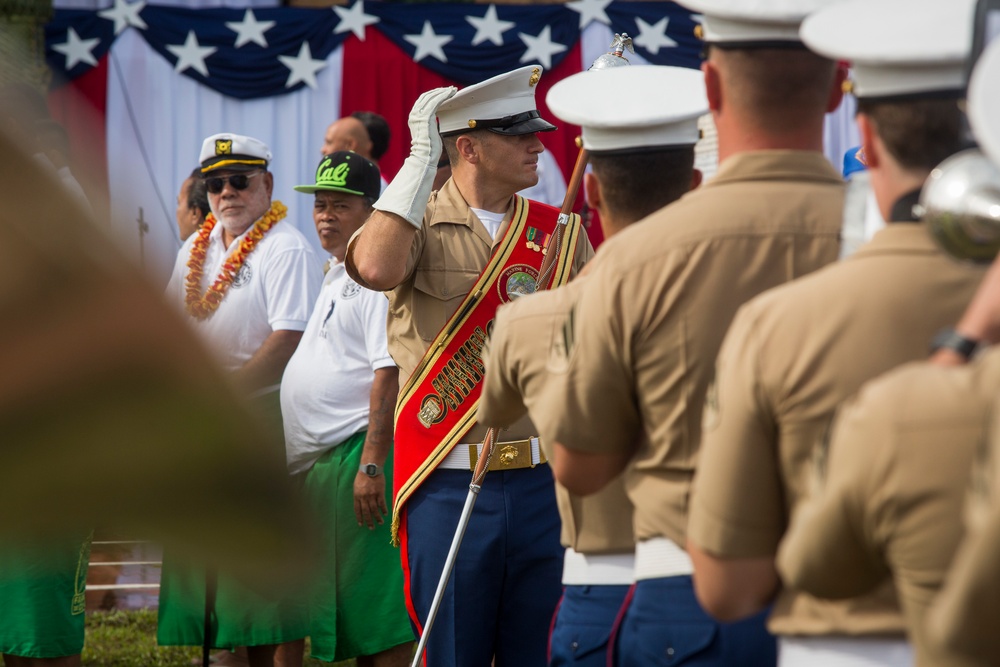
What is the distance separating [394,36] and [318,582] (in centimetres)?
1062

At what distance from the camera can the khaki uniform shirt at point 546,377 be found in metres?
2.22

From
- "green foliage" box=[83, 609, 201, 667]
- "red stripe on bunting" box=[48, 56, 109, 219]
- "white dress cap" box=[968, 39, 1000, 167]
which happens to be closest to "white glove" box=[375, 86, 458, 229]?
"white dress cap" box=[968, 39, 1000, 167]

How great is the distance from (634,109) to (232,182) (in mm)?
3500

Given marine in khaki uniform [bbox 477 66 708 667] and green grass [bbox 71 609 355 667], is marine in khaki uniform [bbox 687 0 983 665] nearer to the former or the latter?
marine in khaki uniform [bbox 477 66 708 667]

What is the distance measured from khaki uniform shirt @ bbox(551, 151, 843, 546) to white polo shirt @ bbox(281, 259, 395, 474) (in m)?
2.76

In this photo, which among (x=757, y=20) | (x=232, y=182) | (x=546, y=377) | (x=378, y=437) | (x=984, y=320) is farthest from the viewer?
(x=232, y=182)

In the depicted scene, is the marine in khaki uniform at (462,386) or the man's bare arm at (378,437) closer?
the marine in khaki uniform at (462,386)

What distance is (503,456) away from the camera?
3.44m

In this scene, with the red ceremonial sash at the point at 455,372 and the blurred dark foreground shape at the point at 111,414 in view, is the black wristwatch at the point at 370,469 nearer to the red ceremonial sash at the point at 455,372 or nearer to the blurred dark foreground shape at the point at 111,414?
the red ceremonial sash at the point at 455,372

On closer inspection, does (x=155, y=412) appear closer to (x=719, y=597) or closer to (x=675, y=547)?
(x=719, y=597)

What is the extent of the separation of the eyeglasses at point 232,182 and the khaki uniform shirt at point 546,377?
340cm

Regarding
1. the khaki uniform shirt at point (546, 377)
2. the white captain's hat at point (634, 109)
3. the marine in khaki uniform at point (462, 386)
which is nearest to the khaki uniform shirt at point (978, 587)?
the khaki uniform shirt at point (546, 377)

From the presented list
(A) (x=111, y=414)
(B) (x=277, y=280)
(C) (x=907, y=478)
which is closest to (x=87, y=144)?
(A) (x=111, y=414)

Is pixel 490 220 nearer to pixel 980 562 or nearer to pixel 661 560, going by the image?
pixel 661 560
